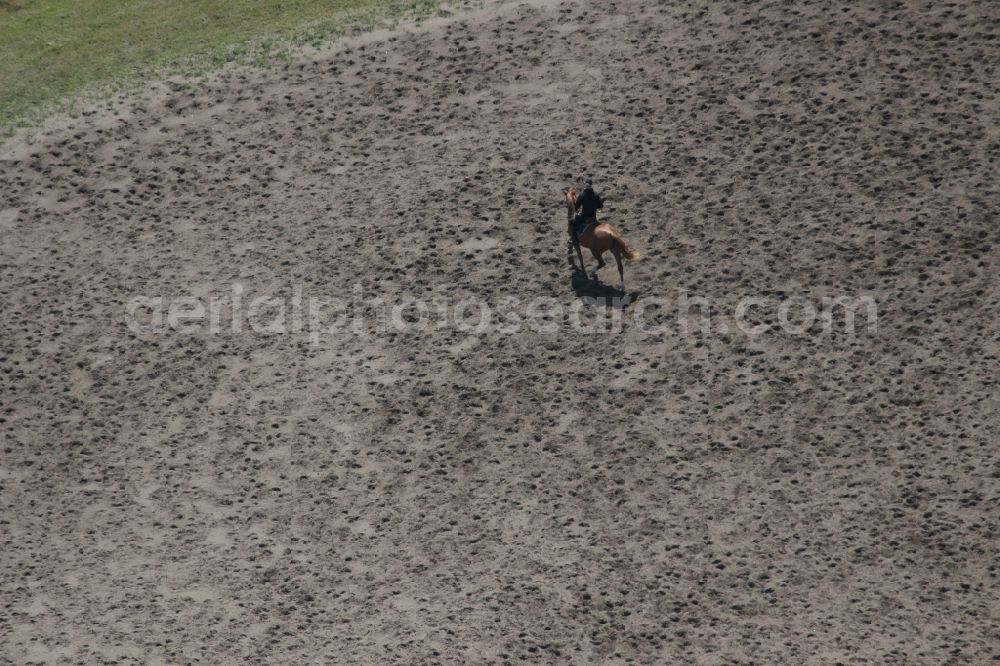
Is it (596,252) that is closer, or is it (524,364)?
(524,364)

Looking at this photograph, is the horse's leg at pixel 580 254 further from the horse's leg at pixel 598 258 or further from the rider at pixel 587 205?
the rider at pixel 587 205

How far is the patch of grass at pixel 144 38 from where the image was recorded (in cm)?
2647

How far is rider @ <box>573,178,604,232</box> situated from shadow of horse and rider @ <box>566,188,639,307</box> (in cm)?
2

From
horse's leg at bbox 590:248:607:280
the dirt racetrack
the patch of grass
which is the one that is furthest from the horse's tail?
the patch of grass

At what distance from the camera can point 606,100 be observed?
2427 cm

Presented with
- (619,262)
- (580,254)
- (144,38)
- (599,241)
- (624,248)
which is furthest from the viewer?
(144,38)

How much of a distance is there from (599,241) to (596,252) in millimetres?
292

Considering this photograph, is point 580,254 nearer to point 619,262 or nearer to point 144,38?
point 619,262

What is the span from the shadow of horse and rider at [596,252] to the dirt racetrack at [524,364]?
15 centimetres

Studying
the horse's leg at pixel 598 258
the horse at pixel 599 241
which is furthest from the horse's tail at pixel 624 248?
the horse's leg at pixel 598 258

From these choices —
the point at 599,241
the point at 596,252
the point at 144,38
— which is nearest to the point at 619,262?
the point at 596,252

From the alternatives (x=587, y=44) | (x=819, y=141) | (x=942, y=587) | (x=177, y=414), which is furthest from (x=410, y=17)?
(x=942, y=587)

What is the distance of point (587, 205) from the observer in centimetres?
2061

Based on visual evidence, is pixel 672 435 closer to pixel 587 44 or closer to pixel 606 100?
pixel 606 100
